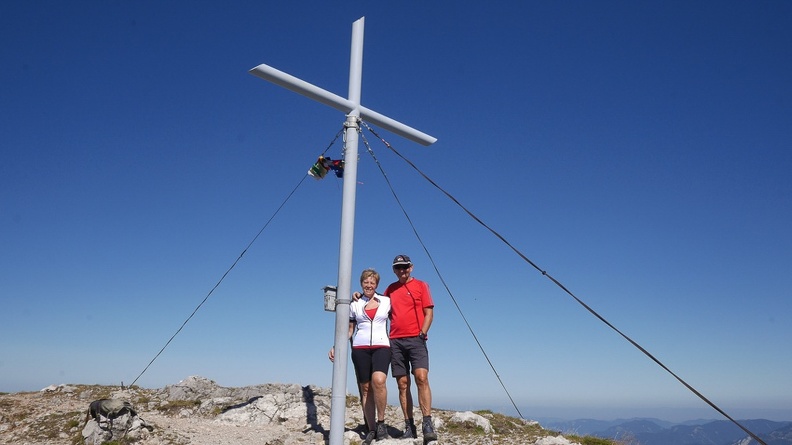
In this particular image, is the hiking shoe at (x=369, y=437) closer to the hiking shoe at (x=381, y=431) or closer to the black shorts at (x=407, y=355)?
the hiking shoe at (x=381, y=431)

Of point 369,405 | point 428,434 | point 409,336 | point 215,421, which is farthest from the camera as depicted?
point 215,421

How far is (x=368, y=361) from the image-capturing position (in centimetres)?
814

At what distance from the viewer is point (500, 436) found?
9422mm

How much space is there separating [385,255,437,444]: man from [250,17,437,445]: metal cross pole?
0.88 metres

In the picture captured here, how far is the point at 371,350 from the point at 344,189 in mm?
2486

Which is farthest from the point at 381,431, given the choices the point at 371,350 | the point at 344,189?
the point at 344,189

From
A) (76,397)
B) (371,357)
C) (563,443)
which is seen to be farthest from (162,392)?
(563,443)

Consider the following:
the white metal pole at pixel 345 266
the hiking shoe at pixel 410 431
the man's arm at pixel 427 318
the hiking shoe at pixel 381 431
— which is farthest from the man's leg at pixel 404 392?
the white metal pole at pixel 345 266

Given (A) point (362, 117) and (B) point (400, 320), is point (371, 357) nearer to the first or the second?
(B) point (400, 320)

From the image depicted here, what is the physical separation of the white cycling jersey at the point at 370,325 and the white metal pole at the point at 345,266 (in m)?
0.52

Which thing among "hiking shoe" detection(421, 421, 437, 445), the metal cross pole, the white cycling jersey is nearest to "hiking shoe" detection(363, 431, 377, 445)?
the metal cross pole

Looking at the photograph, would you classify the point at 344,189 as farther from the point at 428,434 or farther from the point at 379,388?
the point at 428,434

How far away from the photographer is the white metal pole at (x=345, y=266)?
741 cm

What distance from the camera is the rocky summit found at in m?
8.81
